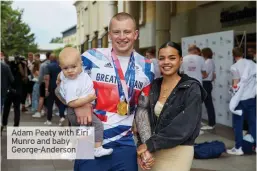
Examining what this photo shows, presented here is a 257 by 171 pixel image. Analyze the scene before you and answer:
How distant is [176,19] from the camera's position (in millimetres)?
19938

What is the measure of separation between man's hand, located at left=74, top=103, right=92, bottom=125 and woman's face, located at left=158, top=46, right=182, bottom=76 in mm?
611

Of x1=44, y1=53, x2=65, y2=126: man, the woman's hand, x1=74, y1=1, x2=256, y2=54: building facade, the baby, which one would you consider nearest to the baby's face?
the baby

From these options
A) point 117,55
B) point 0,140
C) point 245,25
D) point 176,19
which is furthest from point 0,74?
point 176,19

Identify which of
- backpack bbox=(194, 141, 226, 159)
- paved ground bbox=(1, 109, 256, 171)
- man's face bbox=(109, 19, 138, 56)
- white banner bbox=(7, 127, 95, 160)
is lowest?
paved ground bbox=(1, 109, 256, 171)

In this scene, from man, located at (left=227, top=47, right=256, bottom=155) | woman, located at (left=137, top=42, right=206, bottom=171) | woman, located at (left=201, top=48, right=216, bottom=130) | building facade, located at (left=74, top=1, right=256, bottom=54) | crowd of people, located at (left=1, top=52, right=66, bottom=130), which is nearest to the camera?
woman, located at (left=137, top=42, right=206, bottom=171)

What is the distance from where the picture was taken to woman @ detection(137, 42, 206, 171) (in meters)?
2.81

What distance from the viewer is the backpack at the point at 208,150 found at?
706 centimetres

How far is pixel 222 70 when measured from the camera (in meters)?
9.89

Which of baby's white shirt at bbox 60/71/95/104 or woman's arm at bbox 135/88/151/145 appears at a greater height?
baby's white shirt at bbox 60/71/95/104

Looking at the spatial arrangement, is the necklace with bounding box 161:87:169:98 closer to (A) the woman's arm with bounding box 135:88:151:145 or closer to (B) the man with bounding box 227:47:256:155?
(A) the woman's arm with bounding box 135:88:151:145

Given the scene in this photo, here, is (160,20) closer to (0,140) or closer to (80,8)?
(0,140)

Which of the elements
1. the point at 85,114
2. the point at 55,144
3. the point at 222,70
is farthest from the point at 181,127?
the point at 222,70

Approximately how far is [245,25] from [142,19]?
11.7 m

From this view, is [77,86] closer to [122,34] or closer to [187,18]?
[122,34]
